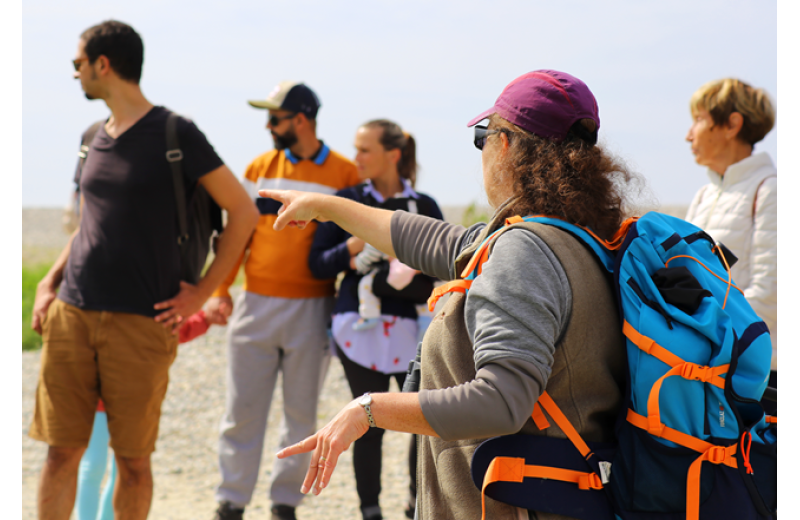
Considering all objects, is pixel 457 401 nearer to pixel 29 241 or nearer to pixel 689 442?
pixel 689 442

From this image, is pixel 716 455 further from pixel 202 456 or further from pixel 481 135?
pixel 202 456

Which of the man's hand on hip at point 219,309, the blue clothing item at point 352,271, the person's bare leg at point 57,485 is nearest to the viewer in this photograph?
the person's bare leg at point 57,485

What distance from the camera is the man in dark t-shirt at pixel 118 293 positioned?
285 cm

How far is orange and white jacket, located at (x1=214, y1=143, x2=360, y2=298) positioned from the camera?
146 inches

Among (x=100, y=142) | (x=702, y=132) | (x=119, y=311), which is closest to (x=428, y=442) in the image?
(x=119, y=311)

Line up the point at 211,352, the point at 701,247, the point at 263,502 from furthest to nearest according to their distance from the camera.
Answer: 1. the point at 211,352
2. the point at 263,502
3. the point at 701,247

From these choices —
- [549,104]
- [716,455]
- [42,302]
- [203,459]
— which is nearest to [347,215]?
[549,104]

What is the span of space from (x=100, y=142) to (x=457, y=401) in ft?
7.75

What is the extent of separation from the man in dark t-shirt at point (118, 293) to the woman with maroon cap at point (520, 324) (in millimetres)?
1744

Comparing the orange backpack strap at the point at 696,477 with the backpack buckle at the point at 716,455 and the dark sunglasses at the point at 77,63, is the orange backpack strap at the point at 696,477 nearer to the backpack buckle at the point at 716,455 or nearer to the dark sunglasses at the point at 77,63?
the backpack buckle at the point at 716,455

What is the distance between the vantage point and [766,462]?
4.83ft

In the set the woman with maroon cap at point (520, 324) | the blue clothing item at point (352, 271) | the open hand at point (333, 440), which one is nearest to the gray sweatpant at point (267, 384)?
the blue clothing item at point (352, 271)

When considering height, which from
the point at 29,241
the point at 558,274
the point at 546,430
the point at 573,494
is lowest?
the point at 29,241

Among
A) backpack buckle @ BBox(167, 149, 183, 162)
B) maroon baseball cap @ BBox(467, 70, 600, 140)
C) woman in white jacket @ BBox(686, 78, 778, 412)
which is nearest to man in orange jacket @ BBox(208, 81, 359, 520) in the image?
backpack buckle @ BBox(167, 149, 183, 162)
